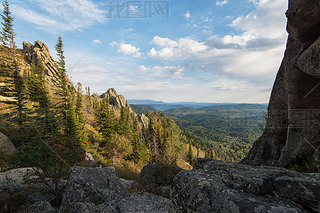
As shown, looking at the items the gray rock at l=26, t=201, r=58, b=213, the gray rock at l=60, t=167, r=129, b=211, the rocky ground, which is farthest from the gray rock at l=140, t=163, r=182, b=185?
the gray rock at l=26, t=201, r=58, b=213

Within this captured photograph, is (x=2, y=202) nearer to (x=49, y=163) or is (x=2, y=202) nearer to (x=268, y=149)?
(x=49, y=163)

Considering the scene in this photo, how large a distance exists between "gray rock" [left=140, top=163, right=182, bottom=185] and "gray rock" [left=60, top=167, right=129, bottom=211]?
5.83 meters

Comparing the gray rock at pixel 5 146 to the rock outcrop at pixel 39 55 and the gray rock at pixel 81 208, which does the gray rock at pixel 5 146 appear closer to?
the gray rock at pixel 81 208

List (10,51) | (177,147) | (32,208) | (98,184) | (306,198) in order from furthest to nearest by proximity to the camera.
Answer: (177,147) < (10,51) < (98,184) < (32,208) < (306,198)

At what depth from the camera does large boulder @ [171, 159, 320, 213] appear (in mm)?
3047

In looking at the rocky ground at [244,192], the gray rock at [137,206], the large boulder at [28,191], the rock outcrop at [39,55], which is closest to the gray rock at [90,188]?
the gray rock at [137,206]

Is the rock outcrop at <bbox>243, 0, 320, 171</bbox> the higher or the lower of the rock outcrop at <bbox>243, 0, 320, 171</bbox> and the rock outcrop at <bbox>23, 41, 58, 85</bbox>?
the lower

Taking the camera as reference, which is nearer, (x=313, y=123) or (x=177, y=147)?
(x=313, y=123)

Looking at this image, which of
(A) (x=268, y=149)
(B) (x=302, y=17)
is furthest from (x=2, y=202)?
(B) (x=302, y=17)

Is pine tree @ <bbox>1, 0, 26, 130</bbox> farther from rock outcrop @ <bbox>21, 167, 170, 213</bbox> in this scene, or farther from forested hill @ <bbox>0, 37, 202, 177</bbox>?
rock outcrop @ <bbox>21, 167, 170, 213</bbox>

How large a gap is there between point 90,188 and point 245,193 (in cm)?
910

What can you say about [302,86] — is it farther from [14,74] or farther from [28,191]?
[14,74]

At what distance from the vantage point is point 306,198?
302cm

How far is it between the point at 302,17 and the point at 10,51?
138 ft
